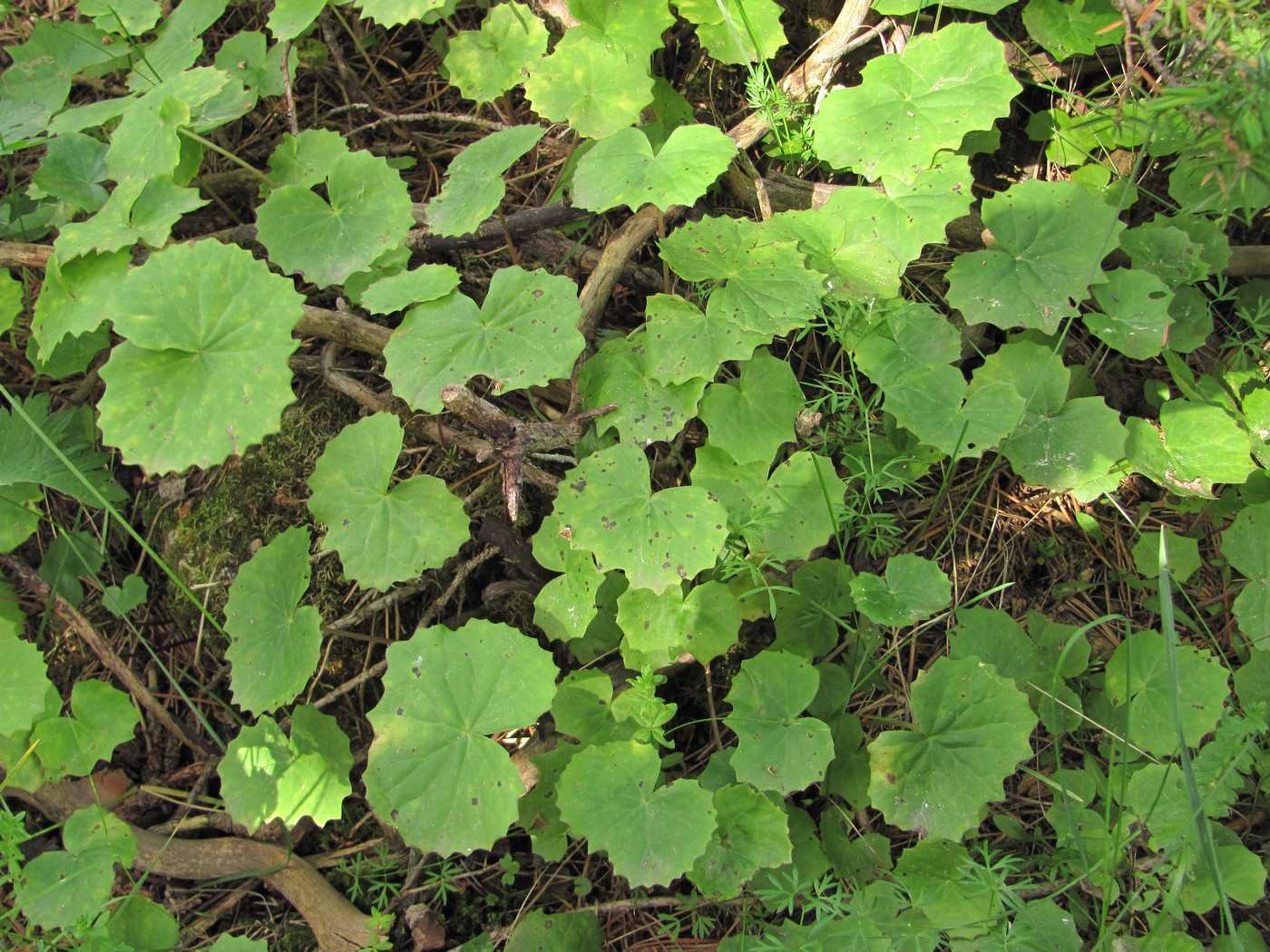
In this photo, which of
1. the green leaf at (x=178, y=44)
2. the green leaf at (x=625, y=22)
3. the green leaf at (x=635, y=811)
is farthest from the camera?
the green leaf at (x=178, y=44)

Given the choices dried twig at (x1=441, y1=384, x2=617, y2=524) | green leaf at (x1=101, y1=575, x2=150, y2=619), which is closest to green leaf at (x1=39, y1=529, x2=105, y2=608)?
green leaf at (x1=101, y1=575, x2=150, y2=619)

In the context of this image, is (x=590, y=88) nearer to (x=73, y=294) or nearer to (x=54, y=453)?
(x=73, y=294)

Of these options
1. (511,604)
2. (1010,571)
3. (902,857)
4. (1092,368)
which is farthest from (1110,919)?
(511,604)

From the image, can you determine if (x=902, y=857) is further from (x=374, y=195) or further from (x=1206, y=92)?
(x=374, y=195)

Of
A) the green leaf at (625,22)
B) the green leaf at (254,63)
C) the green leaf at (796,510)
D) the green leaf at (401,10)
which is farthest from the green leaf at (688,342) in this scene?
the green leaf at (254,63)

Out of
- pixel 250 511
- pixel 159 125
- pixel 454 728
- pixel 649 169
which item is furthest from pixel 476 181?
pixel 454 728

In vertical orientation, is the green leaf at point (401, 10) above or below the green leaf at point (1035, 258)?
above

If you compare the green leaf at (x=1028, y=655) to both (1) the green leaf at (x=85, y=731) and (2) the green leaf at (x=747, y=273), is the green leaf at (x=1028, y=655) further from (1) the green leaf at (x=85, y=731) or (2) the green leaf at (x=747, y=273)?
(1) the green leaf at (x=85, y=731)
